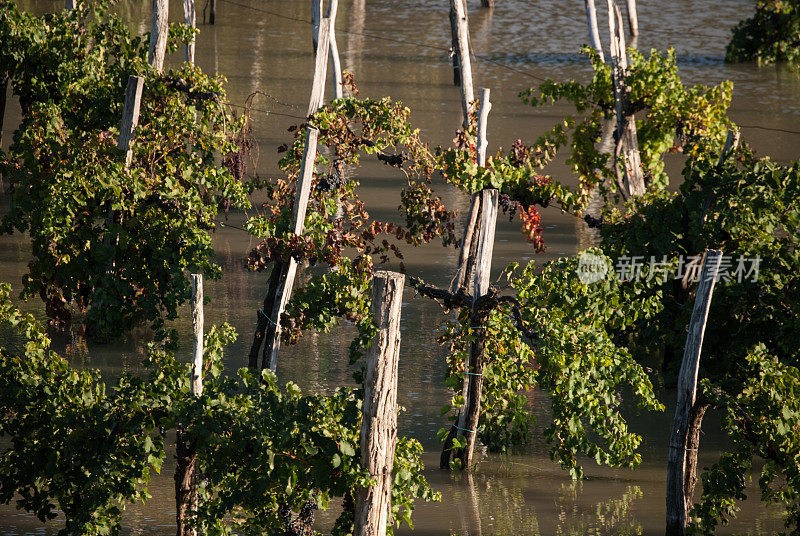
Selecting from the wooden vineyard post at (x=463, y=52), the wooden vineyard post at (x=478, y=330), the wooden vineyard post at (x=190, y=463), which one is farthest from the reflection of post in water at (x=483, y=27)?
the wooden vineyard post at (x=190, y=463)

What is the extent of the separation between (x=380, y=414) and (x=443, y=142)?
15554mm

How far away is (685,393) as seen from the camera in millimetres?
8289

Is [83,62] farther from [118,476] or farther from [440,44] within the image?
[440,44]

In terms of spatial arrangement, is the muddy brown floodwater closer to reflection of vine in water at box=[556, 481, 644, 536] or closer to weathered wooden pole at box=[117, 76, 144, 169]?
reflection of vine in water at box=[556, 481, 644, 536]

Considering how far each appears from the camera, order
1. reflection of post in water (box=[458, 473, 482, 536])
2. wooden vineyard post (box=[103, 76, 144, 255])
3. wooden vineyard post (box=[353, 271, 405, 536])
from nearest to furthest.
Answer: wooden vineyard post (box=[353, 271, 405, 536]) → reflection of post in water (box=[458, 473, 482, 536]) → wooden vineyard post (box=[103, 76, 144, 255])

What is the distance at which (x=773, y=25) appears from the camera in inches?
687

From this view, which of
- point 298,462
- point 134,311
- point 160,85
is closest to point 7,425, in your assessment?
point 298,462

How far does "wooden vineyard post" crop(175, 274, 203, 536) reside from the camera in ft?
24.5

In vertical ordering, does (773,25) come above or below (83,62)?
above

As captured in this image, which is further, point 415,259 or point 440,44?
point 440,44

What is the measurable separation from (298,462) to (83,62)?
24.6 feet

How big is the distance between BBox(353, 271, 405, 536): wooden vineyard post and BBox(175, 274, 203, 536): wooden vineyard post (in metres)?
1.34

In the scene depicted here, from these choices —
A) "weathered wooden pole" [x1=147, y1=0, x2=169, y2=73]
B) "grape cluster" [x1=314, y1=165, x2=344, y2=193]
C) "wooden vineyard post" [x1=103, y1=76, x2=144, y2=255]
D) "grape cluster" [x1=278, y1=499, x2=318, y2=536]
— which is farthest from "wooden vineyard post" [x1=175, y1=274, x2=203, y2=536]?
"weathered wooden pole" [x1=147, y1=0, x2=169, y2=73]

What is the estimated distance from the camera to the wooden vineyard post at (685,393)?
26.8ft
